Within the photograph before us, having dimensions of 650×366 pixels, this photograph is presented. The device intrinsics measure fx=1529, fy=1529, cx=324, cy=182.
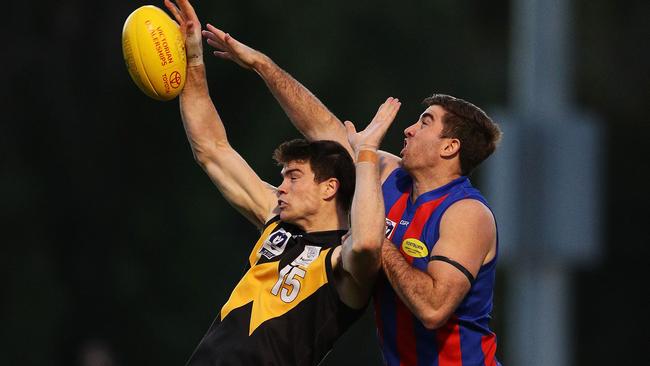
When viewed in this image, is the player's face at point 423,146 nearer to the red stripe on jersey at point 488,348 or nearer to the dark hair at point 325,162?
the dark hair at point 325,162

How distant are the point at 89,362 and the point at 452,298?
39.5 feet

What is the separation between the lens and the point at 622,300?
24.8 meters

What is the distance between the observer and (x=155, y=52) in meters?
7.82

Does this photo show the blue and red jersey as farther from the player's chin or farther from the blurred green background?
the blurred green background

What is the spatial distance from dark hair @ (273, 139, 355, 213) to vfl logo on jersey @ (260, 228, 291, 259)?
1.04 ft

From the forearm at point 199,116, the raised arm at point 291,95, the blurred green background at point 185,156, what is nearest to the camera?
the forearm at point 199,116

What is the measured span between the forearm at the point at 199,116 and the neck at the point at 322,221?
777mm

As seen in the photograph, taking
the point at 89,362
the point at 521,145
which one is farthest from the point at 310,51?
the point at 521,145

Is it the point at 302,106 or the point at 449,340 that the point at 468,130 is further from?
the point at 302,106

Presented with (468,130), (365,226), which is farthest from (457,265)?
(468,130)

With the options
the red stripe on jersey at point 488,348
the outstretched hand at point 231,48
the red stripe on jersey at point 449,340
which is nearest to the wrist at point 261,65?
the outstretched hand at point 231,48

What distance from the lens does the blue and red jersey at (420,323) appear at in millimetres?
7320

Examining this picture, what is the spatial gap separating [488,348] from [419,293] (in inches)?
28.2

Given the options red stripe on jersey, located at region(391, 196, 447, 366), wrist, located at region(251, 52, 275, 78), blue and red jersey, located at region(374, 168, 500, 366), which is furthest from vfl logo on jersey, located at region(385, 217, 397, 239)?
wrist, located at region(251, 52, 275, 78)
